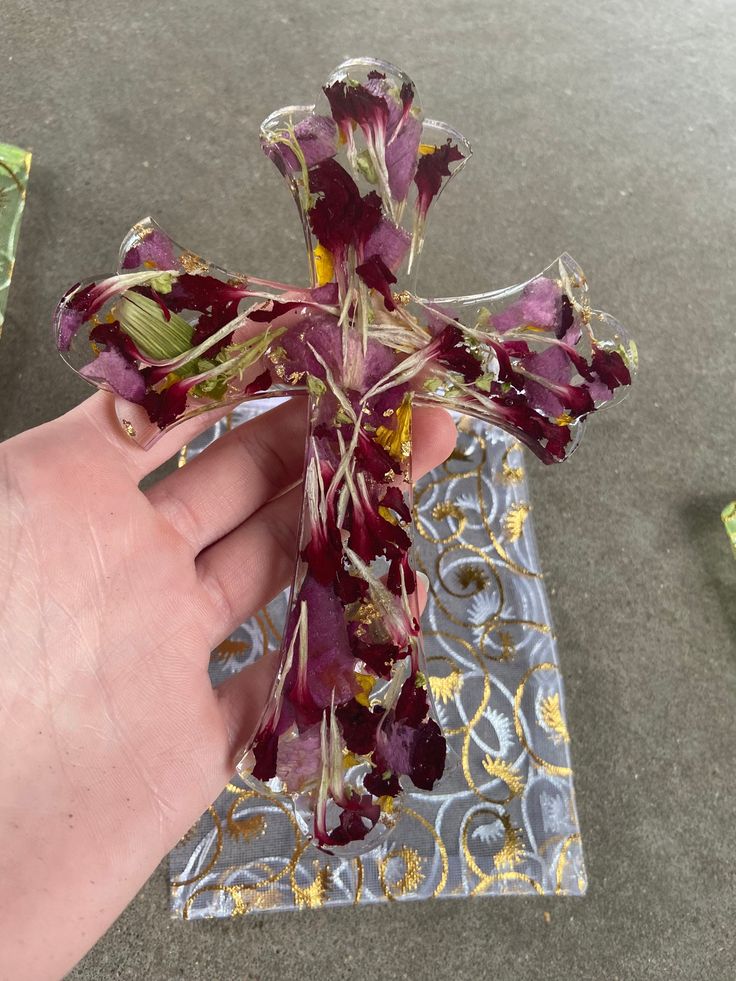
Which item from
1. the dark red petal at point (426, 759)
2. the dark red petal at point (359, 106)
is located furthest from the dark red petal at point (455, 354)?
the dark red petal at point (426, 759)

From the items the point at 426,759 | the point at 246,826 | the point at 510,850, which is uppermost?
the point at 426,759

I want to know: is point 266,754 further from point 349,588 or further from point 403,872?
point 403,872

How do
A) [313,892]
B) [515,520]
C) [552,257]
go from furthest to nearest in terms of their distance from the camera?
[552,257], [515,520], [313,892]

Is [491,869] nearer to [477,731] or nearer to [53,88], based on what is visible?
[477,731]

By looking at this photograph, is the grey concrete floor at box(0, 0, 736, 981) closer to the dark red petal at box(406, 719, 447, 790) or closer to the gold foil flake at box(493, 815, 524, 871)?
the gold foil flake at box(493, 815, 524, 871)

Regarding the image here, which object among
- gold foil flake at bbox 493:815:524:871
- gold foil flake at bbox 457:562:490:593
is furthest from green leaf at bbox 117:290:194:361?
gold foil flake at bbox 493:815:524:871

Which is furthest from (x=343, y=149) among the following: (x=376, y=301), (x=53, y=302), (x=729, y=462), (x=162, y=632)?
(x=729, y=462)

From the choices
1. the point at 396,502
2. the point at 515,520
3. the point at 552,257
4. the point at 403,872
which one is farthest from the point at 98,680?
the point at 552,257
